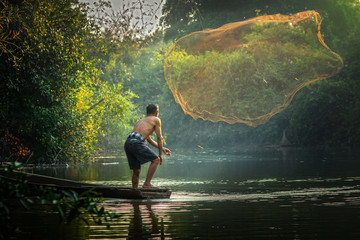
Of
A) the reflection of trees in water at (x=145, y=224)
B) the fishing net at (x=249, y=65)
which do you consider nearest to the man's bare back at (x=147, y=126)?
the reflection of trees in water at (x=145, y=224)

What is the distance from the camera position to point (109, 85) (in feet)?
84.9

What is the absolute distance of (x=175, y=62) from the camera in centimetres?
1834

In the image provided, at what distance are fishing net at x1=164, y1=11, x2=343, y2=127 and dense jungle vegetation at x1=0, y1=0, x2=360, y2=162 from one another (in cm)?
140

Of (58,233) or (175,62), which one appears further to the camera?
(175,62)

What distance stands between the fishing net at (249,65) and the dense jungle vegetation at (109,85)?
140 centimetres

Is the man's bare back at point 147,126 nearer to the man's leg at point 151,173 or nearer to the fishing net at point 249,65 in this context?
the man's leg at point 151,173

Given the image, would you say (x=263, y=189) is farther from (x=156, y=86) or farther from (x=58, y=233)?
(x=156, y=86)

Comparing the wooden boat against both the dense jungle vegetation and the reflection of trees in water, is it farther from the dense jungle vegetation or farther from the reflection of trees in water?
the dense jungle vegetation

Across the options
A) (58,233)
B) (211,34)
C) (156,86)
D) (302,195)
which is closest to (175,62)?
(211,34)

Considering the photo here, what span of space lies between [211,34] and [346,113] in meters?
19.0

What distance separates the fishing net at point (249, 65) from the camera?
54.7 feet

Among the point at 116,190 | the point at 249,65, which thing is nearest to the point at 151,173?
the point at 116,190

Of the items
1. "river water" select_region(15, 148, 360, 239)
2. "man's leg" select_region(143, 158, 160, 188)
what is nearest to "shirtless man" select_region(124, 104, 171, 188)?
"man's leg" select_region(143, 158, 160, 188)

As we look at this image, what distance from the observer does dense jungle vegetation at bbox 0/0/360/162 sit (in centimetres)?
1792
